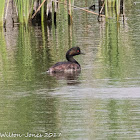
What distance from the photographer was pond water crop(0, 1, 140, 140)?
8797 mm

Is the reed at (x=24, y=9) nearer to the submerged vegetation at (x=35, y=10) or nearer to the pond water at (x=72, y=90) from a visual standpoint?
the submerged vegetation at (x=35, y=10)

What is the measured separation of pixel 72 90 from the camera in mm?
11352

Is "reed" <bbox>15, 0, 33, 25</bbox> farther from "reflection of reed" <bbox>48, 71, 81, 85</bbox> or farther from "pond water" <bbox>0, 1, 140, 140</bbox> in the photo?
"reflection of reed" <bbox>48, 71, 81, 85</bbox>

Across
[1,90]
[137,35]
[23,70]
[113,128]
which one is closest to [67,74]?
[23,70]

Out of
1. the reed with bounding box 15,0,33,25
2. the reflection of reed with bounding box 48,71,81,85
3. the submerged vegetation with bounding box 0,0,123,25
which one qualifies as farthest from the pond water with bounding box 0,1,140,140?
the reed with bounding box 15,0,33,25

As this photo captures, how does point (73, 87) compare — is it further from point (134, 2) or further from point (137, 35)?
point (134, 2)

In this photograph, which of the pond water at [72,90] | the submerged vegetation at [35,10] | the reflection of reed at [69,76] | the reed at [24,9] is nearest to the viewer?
the pond water at [72,90]

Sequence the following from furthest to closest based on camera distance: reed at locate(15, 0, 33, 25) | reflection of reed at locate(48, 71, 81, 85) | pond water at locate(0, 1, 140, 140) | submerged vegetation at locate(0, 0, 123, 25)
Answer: reed at locate(15, 0, 33, 25)
submerged vegetation at locate(0, 0, 123, 25)
reflection of reed at locate(48, 71, 81, 85)
pond water at locate(0, 1, 140, 140)

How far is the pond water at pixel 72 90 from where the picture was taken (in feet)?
28.9

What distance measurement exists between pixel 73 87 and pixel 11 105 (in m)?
1.74

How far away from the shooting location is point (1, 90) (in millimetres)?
11547

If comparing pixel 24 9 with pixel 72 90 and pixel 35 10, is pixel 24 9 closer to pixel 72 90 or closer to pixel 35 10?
pixel 35 10

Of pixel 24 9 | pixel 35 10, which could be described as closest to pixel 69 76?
pixel 24 9

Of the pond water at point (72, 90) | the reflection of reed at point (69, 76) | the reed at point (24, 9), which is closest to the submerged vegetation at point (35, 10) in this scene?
the reed at point (24, 9)
